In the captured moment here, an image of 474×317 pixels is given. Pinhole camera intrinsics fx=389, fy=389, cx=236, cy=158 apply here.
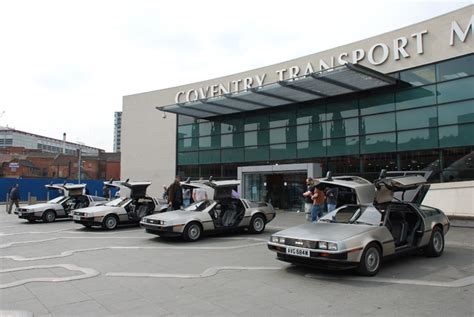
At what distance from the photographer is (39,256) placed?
888 cm

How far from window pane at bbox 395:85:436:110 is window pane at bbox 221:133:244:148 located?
9.71 meters

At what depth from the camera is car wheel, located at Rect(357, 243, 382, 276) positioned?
256 inches

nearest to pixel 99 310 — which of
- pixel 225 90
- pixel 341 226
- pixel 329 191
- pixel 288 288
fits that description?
pixel 288 288

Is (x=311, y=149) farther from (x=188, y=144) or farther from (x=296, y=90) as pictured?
(x=188, y=144)

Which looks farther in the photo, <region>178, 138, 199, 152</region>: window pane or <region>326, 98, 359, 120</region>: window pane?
<region>178, 138, 199, 152</region>: window pane

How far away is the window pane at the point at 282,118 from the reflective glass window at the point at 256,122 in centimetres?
51

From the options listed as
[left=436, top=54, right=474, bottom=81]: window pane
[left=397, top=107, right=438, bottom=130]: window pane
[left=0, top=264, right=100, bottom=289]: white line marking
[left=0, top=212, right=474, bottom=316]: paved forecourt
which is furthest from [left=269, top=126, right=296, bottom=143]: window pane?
[left=0, top=264, right=100, bottom=289]: white line marking

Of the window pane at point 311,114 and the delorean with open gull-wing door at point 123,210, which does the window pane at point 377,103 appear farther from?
the delorean with open gull-wing door at point 123,210

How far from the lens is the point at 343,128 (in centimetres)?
2006

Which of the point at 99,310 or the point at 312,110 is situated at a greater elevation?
the point at 312,110

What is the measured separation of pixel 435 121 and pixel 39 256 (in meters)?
16.0

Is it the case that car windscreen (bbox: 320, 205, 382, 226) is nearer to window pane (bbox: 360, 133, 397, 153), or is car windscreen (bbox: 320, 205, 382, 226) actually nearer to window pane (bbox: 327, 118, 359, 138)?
window pane (bbox: 360, 133, 397, 153)

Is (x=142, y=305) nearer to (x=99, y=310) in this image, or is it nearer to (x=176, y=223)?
(x=99, y=310)

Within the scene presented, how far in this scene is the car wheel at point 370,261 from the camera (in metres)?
6.50
